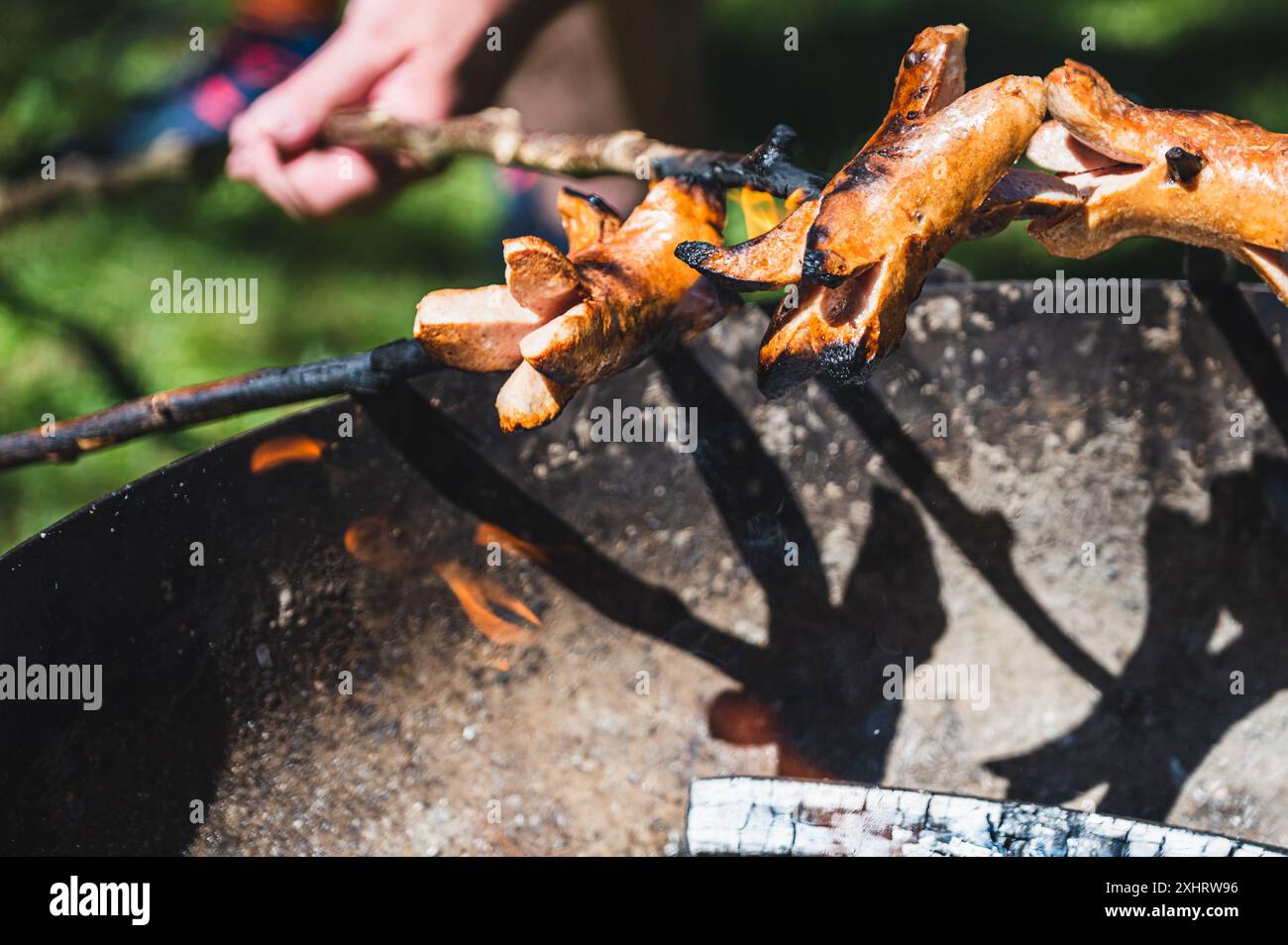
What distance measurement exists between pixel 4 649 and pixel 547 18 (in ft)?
8.75

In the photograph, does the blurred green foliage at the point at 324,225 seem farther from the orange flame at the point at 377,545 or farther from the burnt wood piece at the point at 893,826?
the burnt wood piece at the point at 893,826

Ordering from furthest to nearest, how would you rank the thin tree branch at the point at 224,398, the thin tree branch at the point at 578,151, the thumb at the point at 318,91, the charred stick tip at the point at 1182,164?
the thumb at the point at 318,91 < the thin tree branch at the point at 224,398 < the thin tree branch at the point at 578,151 < the charred stick tip at the point at 1182,164

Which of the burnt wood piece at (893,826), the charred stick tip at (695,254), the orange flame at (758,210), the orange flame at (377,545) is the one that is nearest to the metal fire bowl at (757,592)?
the orange flame at (377,545)

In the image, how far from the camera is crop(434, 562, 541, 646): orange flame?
7.34 feet

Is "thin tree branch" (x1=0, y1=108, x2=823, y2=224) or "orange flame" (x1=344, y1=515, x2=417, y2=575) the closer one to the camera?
"thin tree branch" (x1=0, y1=108, x2=823, y2=224)

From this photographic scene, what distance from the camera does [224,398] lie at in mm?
1869

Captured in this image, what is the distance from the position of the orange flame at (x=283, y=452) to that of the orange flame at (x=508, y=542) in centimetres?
36

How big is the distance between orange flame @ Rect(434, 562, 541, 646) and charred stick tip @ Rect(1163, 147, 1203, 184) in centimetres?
142

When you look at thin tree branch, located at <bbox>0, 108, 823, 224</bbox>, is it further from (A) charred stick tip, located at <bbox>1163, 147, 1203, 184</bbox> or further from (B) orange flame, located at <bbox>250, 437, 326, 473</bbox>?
(B) orange flame, located at <bbox>250, 437, 326, 473</bbox>

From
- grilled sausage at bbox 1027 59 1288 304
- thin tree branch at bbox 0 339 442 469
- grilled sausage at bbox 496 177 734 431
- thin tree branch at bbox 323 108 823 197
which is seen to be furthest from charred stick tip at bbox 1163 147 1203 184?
thin tree branch at bbox 0 339 442 469

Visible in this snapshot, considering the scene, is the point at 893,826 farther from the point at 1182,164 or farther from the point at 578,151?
the point at 578,151

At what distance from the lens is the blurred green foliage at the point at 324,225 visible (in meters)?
4.32
